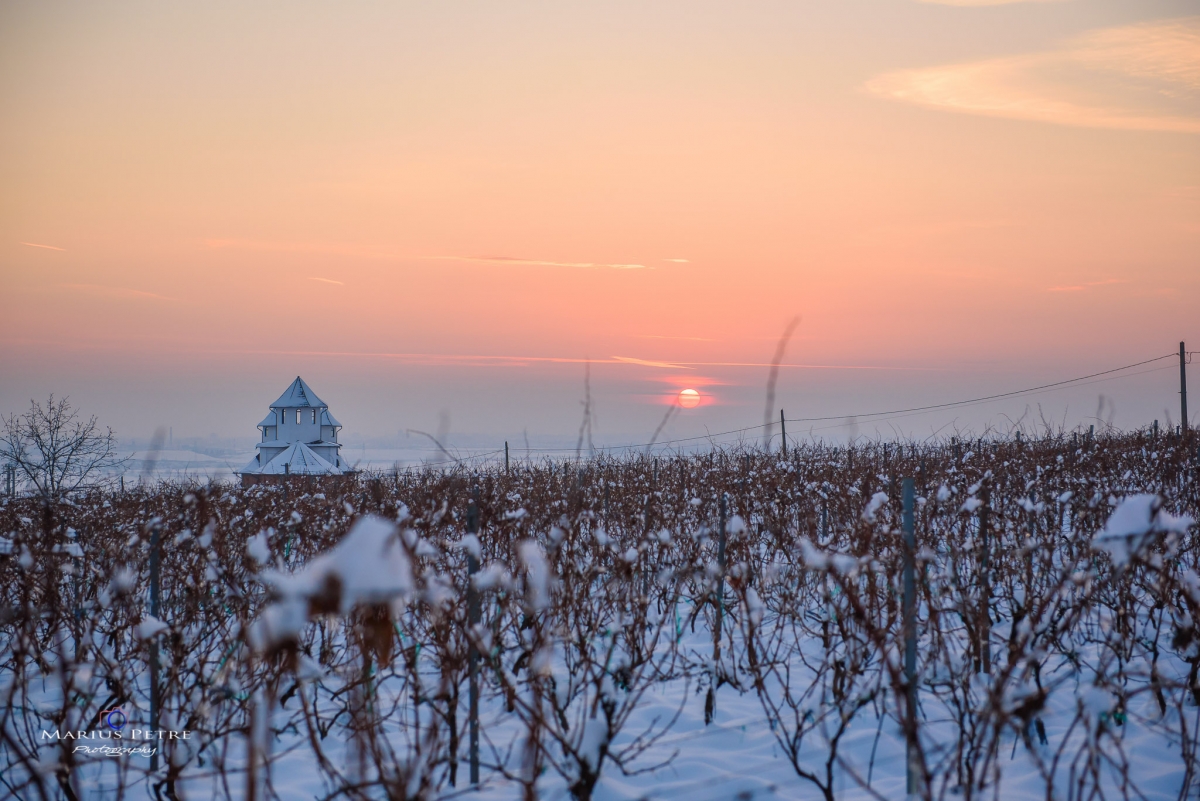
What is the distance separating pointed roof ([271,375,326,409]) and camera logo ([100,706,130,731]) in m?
25.1

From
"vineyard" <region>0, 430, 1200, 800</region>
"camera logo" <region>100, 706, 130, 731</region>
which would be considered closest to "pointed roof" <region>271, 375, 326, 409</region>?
"vineyard" <region>0, 430, 1200, 800</region>

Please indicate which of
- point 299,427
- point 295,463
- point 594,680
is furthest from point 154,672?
point 299,427

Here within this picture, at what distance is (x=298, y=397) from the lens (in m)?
28.3

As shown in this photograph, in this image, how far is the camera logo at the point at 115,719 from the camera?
4.06m

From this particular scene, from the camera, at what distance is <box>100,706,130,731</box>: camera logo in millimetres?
4062

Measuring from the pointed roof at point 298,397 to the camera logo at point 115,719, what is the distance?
25106mm

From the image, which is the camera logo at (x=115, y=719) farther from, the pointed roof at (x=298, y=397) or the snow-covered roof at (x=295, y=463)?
the pointed roof at (x=298, y=397)

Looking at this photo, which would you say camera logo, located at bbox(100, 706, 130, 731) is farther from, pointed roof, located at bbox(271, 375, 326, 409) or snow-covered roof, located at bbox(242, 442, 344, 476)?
pointed roof, located at bbox(271, 375, 326, 409)

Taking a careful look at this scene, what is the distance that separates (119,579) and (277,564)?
3.86m

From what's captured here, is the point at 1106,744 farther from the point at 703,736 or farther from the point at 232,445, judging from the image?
the point at 232,445

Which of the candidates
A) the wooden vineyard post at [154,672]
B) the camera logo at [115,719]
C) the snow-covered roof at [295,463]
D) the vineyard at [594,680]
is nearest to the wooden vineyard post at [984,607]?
the vineyard at [594,680]

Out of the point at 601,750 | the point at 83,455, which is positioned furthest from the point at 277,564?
the point at 83,455

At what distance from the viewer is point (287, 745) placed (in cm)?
440

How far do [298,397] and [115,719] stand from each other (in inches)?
1003
